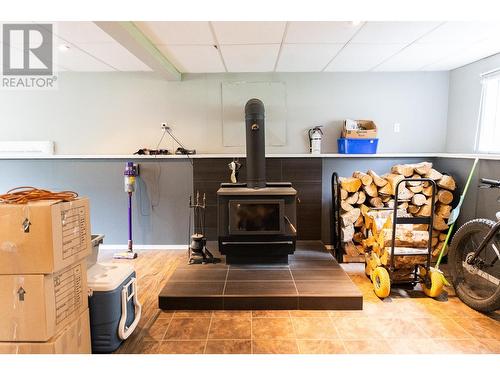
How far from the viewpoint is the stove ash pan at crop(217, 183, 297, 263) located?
314 centimetres

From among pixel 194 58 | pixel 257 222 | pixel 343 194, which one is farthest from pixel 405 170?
pixel 194 58

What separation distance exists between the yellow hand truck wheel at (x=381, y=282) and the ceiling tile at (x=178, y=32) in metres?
2.58

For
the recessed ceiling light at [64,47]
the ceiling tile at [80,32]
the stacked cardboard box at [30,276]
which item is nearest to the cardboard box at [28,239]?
the stacked cardboard box at [30,276]

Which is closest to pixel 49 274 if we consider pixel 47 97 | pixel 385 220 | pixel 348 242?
pixel 385 220

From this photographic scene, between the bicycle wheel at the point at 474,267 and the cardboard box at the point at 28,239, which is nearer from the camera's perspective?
the cardboard box at the point at 28,239

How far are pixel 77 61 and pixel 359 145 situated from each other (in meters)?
3.52

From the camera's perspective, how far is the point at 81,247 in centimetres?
172

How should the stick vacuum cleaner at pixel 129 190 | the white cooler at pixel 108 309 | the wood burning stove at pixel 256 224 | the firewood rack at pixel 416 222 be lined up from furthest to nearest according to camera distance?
the stick vacuum cleaner at pixel 129 190 → the wood burning stove at pixel 256 224 → the firewood rack at pixel 416 222 → the white cooler at pixel 108 309

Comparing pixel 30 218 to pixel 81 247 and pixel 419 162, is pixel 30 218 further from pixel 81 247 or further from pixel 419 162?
pixel 419 162

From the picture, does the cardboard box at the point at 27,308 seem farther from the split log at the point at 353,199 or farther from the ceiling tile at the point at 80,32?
the split log at the point at 353,199

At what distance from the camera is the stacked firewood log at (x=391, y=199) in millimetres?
3619

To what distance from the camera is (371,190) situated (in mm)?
3736

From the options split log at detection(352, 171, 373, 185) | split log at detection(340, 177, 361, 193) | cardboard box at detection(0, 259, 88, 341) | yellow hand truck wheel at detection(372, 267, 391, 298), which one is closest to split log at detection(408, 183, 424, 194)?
split log at detection(352, 171, 373, 185)
